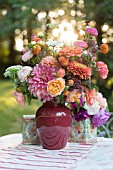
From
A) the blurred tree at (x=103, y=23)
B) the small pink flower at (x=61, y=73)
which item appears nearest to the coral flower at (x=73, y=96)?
the small pink flower at (x=61, y=73)

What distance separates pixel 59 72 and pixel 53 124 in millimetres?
251

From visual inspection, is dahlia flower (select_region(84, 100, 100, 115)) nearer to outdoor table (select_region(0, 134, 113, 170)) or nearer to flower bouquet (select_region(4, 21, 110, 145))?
flower bouquet (select_region(4, 21, 110, 145))

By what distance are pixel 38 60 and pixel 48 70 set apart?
0.30 feet

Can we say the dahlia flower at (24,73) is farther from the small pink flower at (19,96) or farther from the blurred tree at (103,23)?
the blurred tree at (103,23)

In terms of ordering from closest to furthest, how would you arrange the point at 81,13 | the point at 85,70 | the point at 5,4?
1. the point at 85,70
2. the point at 81,13
3. the point at 5,4

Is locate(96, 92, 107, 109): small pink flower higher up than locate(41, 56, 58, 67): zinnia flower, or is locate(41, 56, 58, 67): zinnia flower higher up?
locate(41, 56, 58, 67): zinnia flower

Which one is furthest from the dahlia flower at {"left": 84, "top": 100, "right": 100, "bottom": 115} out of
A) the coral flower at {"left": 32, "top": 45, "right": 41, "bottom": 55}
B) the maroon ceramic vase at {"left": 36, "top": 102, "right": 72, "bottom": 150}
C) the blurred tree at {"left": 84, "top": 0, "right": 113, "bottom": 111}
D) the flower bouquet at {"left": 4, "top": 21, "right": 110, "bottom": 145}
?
the blurred tree at {"left": 84, "top": 0, "right": 113, "bottom": 111}

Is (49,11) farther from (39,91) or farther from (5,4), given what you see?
(5,4)

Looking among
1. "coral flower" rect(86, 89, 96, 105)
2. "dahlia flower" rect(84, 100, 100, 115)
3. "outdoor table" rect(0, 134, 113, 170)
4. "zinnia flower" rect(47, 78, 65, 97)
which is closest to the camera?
"outdoor table" rect(0, 134, 113, 170)

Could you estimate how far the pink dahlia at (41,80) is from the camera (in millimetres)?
2021

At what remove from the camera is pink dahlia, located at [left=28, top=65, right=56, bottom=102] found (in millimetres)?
2021

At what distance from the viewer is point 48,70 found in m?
2.03

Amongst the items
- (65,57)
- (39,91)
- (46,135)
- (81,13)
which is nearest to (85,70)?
(65,57)

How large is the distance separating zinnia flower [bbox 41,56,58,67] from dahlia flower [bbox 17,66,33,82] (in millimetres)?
73
